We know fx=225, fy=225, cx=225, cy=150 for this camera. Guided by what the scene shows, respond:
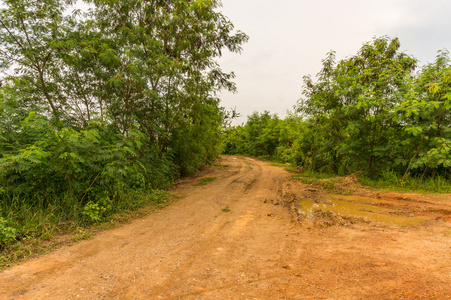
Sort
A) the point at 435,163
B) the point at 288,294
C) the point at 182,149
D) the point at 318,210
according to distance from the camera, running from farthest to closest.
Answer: the point at 182,149, the point at 435,163, the point at 318,210, the point at 288,294

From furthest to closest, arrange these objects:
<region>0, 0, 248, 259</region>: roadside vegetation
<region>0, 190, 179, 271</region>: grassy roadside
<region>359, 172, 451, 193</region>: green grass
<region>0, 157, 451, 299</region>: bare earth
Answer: <region>359, 172, 451, 193</region>: green grass < <region>0, 0, 248, 259</region>: roadside vegetation < <region>0, 190, 179, 271</region>: grassy roadside < <region>0, 157, 451, 299</region>: bare earth

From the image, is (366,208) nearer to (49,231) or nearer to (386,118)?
(386,118)

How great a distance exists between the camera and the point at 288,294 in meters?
2.63

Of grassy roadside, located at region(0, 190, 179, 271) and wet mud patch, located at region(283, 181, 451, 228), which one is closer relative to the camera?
grassy roadside, located at region(0, 190, 179, 271)

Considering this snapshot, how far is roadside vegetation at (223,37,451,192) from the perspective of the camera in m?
8.01

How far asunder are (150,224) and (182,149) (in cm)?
611

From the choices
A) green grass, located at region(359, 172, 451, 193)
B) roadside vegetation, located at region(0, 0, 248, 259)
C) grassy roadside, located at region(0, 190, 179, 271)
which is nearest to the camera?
grassy roadside, located at region(0, 190, 179, 271)

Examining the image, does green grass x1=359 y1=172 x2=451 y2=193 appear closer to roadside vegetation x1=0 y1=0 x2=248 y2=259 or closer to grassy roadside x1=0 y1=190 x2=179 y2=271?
roadside vegetation x1=0 y1=0 x2=248 y2=259

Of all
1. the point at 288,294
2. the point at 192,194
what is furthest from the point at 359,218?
the point at 192,194

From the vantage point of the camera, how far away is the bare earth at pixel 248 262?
8.85ft

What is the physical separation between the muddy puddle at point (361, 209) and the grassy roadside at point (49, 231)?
468 centimetres

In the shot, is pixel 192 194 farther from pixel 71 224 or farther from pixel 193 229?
pixel 71 224

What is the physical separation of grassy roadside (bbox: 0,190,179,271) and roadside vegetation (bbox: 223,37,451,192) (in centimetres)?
889

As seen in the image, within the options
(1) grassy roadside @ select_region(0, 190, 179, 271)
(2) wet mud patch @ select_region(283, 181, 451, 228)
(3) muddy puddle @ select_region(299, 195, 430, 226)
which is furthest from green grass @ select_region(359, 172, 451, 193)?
(1) grassy roadside @ select_region(0, 190, 179, 271)
